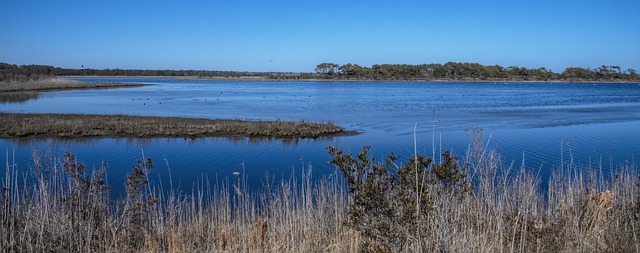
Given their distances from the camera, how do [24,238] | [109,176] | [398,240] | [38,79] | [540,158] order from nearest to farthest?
[398,240] < [24,238] < [109,176] < [540,158] < [38,79]

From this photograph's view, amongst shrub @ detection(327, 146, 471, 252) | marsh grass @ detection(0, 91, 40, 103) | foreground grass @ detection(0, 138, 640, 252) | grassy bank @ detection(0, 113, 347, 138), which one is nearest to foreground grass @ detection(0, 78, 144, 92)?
marsh grass @ detection(0, 91, 40, 103)

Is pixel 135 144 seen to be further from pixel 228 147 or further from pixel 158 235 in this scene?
pixel 158 235

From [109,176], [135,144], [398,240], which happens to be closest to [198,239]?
[398,240]

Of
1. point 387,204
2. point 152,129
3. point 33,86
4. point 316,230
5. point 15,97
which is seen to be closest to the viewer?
point 387,204

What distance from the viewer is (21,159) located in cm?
1917

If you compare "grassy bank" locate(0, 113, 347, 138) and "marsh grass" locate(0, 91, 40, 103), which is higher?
"marsh grass" locate(0, 91, 40, 103)

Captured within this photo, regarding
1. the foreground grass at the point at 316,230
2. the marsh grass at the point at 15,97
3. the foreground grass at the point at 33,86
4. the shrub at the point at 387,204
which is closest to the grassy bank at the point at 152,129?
the foreground grass at the point at 316,230

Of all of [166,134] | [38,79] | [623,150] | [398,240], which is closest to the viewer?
[398,240]

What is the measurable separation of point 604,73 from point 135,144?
206071 mm

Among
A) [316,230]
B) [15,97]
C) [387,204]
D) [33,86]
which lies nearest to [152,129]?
[316,230]

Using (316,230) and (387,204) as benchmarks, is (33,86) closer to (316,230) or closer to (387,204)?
(316,230)

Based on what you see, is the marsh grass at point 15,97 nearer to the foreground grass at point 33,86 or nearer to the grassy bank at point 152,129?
the foreground grass at point 33,86

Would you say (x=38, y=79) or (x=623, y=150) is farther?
(x=38, y=79)

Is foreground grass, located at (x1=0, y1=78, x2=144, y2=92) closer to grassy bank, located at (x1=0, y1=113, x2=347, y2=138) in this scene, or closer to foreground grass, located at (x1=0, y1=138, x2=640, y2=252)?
grassy bank, located at (x1=0, y1=113, x2=347, y2=138)
